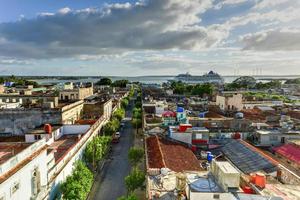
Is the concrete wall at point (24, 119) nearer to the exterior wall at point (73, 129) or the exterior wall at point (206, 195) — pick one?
the exterior wall at point (73, 129)

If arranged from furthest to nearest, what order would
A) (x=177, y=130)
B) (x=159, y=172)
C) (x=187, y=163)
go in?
(x=177, y=130), (x=187, y=163), (x=159, y=172)

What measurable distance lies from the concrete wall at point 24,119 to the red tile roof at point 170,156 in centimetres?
1623

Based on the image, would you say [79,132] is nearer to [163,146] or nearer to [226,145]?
[163,146]

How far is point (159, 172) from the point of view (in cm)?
2352

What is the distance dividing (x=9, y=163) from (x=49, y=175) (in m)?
6.71

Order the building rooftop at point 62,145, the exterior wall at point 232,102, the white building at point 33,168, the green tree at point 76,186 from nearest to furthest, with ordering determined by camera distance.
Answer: the white building at point 33,168 → the green tree at point 76,186 → the building rooftop at point 62,145 → the exterior wall at point 232,102

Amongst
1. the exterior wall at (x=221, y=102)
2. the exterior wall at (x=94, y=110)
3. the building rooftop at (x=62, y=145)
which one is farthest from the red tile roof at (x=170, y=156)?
the exterior wall at (x=221, y=102)

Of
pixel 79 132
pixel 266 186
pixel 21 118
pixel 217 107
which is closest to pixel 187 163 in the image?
pixel 266 186

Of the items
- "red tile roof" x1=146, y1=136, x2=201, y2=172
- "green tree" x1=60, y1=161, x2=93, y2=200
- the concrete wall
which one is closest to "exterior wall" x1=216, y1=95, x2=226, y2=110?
"red tile roof" x1=146, y1=136, x2=201, y2=172

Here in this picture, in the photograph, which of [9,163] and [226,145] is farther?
[226,145]

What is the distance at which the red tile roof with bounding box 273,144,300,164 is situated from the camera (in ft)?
97.7

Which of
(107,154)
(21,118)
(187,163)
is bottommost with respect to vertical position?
(107,154)

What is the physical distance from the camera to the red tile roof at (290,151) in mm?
29794

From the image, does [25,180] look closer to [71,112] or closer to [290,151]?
[290,151]
